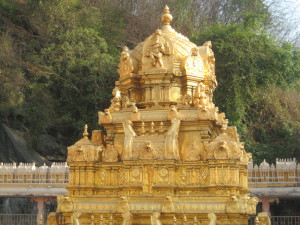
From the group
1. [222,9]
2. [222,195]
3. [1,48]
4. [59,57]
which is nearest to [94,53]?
[59,57]

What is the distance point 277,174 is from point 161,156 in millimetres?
11271

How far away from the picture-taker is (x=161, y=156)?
8.95 metres

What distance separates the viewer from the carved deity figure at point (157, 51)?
32.0 feet

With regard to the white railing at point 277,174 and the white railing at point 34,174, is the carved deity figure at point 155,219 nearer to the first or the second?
the white railing at point 277,174

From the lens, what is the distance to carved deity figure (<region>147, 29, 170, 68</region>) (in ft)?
32.0

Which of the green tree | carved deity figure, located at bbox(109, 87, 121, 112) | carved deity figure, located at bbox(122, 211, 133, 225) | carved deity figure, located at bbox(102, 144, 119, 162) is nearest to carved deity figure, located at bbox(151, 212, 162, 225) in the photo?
carved deity figure, located at bbox(122, 211, 133, 225)

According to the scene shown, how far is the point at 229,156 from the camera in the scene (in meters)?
8.74

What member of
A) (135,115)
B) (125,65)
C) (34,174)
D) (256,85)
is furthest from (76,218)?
(256,85)

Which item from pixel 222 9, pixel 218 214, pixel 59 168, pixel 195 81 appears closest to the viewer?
pixel 218 214

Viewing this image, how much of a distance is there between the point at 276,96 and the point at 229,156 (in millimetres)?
21965

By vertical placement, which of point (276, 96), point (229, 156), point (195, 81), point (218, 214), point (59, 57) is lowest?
point (218, 214)

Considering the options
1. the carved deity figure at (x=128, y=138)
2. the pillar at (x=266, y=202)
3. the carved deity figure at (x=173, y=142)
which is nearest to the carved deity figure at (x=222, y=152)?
the carved deity figure at (x=173, y=142)

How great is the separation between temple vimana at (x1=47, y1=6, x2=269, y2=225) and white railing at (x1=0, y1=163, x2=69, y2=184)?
36.5 ft

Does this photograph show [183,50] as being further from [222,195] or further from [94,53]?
[94,53]
